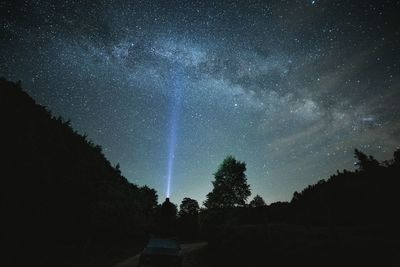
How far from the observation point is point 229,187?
167ft

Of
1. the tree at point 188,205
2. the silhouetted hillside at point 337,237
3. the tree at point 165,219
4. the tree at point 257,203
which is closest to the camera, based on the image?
the silhouetted hillside at point 337,237

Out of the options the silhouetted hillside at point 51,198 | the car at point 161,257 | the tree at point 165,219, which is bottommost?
the car at point 161,257

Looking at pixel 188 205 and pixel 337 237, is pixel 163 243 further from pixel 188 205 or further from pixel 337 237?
pixel 188 205

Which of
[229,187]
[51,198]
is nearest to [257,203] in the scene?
[229,187]

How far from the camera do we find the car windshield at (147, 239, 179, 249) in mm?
12415

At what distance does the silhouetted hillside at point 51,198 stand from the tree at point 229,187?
1859cm

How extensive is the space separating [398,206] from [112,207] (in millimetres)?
23209

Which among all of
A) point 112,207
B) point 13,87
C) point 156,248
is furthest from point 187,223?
point 156,248

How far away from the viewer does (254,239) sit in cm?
2045

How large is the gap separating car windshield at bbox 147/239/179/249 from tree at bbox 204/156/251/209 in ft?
Answer: 123

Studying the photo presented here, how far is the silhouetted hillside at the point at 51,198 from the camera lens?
20156mm

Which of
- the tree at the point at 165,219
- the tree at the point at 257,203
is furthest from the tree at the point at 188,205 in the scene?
the tree at the point at 165,219

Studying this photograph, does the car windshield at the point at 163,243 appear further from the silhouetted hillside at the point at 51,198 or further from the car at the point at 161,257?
the silhouetted hillside at the point at 51,198

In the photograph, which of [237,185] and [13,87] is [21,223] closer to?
[13,87]
